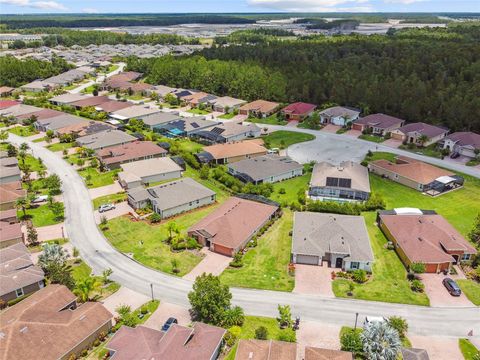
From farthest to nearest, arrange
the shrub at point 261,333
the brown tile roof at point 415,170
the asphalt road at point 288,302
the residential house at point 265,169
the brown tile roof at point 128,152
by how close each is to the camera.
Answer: the brown tile roof at point 128,152 → the residential house at point 265,169 → the brown tile roof at point 415,170 → the asphalt road at point 288,302 → the shrub at point 261,333

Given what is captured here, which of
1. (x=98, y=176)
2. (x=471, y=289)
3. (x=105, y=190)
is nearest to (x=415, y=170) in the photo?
(x=471, y=289)

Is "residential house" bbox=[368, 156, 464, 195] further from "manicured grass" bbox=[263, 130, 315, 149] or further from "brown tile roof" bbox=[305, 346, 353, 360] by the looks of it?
"brown tile roof" bbox=[305, 346, 353, 360]

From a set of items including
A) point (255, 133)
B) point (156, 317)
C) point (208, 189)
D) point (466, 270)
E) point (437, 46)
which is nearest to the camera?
point (156, 317)

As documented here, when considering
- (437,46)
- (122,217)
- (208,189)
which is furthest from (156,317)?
(437,46)

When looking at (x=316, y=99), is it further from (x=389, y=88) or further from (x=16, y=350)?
(x=16, y=350)

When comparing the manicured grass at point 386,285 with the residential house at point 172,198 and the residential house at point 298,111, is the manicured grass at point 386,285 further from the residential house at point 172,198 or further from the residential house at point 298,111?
the residential house at point 298,111

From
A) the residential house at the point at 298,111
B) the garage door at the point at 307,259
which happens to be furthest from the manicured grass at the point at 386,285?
the residential house at the point at 298,111
